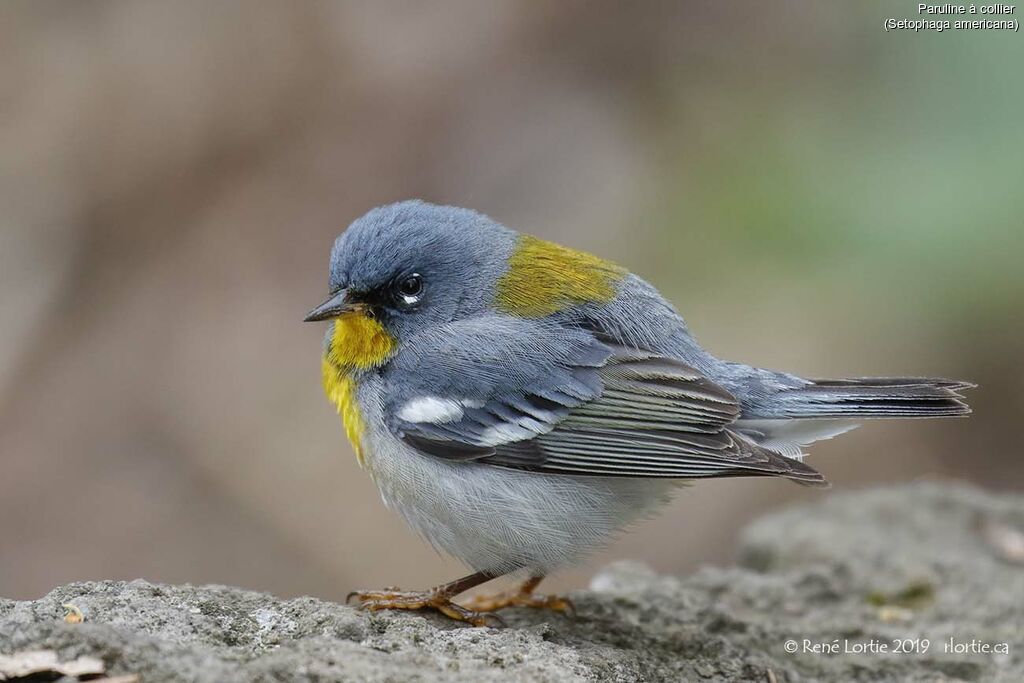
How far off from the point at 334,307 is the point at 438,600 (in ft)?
4.19

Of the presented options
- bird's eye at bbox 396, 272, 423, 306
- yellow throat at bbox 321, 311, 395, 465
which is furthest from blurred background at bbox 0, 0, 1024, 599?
bird's eye at bbox 396, 272, 423, 306

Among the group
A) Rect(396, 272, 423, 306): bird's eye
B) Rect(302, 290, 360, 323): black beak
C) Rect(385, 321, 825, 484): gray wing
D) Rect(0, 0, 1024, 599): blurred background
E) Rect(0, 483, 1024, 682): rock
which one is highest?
Rect(0, 0, 1024, 599): blurred background

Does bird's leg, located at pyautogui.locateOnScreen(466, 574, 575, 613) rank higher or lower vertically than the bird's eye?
lower

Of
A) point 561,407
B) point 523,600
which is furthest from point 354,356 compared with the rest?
point 523,600

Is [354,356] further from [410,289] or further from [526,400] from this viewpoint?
[526,400]

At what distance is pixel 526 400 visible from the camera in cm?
475

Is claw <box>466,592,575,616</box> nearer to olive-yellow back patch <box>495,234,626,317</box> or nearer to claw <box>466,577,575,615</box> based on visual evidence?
claw <box>466,577,575,615</box>

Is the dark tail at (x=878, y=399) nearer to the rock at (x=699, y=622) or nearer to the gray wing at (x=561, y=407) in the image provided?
the gray wing at (x=561, y=407)

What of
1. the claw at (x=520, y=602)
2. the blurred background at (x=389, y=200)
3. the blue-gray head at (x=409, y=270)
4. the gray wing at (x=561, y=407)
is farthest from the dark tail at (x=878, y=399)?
the blurred background at (x=389, y=200)

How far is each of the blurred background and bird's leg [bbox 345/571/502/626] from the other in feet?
10.4

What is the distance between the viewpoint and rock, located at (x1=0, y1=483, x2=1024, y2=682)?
3.43 meters

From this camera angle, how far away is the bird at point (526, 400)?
15.1 ft

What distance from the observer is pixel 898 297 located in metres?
9.27

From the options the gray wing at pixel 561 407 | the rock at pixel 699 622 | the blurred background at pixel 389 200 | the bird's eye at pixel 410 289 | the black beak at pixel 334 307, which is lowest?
the rock at pixel 699 622
